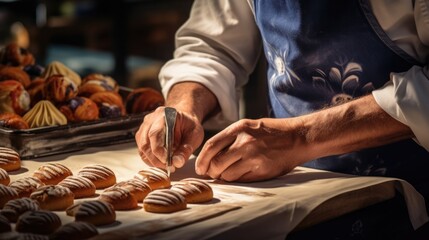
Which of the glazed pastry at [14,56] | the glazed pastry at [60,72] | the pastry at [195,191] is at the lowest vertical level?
the pastry at [195,191]

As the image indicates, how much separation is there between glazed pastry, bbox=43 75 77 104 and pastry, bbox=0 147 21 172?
383 mm

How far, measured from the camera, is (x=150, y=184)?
2.05 m

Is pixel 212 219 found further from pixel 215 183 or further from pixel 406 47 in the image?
pixel 406 47

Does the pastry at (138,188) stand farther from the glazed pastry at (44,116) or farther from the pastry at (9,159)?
the glazed pastry at (44,116)

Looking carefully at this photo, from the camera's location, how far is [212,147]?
213cm

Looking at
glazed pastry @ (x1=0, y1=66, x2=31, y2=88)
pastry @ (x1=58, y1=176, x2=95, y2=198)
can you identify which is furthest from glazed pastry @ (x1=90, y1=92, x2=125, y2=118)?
pastry @ (x1=58, y1=176, x2=95, y2=198)

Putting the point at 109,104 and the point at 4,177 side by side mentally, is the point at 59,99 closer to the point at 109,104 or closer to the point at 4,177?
the point at 109,104

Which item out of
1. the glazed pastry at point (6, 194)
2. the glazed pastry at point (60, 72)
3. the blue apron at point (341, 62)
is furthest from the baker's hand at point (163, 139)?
the glazed pastry at point (60, 72)

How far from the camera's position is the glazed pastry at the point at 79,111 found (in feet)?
8.57

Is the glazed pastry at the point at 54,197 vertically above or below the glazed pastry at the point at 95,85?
below

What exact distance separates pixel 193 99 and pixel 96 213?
0.90 meters

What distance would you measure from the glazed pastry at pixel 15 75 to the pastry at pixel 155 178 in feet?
2.94

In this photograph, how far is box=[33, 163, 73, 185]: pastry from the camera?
212cm

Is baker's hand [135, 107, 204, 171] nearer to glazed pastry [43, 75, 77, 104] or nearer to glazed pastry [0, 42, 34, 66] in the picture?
glazed pastry [43, 75, 77, 104]
